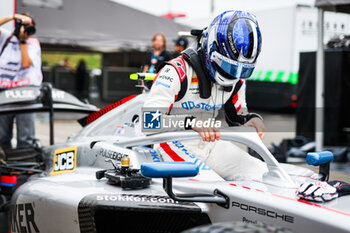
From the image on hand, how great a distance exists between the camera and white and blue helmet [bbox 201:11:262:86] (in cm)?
280

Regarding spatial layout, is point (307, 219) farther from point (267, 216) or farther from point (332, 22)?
point (332, 22)

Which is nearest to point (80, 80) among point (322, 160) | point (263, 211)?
point (322, 160)

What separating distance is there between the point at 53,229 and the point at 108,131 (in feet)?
3.92

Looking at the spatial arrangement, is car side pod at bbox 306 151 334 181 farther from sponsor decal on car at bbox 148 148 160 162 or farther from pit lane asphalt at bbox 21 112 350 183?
pit lane asphalt at bbox 21 112 350 183

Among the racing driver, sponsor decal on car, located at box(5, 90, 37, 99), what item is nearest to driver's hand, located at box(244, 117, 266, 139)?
the racing driver

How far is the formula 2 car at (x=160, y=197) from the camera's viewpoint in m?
2.16

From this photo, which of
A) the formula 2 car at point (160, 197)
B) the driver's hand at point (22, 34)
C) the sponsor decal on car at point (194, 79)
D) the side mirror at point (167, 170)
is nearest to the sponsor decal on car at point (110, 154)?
the formula 2 car at point (160, 197)

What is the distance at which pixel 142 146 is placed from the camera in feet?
10.3

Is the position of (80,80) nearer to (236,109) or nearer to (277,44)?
(277,44)

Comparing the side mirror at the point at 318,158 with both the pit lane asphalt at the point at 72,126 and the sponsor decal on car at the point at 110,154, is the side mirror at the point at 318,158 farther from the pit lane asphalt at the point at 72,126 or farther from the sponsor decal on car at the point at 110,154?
the pit lane asphalt at the point at 72,126

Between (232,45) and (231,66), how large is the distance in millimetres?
144

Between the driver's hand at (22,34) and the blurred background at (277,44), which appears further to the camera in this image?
the blurred background at (277,44)

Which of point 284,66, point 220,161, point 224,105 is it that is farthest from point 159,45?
point 284,66

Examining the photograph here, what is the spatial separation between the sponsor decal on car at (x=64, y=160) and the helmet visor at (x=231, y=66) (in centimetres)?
127
